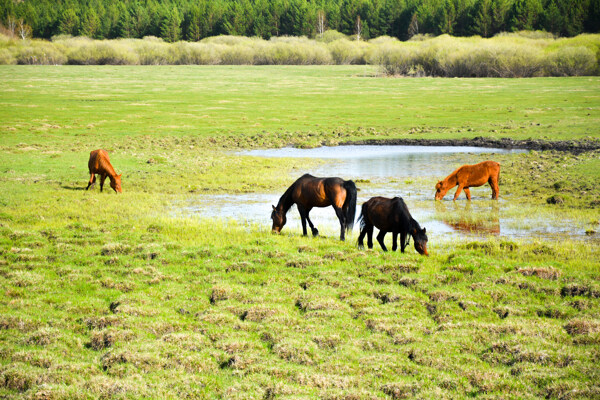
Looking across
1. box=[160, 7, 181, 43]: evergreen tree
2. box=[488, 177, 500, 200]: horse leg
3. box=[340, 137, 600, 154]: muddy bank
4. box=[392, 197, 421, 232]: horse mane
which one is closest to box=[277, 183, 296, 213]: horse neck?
box=[392, 197, 421, 232]: horse mane

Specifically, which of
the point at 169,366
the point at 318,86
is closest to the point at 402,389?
the point at 169,366

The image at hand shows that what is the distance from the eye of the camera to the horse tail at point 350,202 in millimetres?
15594

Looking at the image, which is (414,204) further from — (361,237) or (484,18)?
(484,18)

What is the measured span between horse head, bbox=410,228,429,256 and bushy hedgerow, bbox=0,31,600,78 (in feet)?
279

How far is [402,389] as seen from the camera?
25.7ft

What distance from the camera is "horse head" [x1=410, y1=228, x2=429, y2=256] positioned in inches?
→ 556

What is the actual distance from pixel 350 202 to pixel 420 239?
8.04 feet

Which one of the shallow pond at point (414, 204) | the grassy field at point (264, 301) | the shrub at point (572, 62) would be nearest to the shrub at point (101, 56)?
the shrub at point (572, 62)

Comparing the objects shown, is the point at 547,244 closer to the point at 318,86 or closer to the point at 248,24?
the point at 318,86

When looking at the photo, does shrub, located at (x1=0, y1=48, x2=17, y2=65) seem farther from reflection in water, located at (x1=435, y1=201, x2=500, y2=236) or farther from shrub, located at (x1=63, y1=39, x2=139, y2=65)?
reflection in water, located at (x1=435, y1=201, x2=500, y2=236)

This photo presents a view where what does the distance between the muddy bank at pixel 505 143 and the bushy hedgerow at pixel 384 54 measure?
199ft

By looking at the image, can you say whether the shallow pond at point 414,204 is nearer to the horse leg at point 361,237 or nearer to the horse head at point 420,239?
the horse leg at point 361,237

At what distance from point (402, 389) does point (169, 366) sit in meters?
3.45

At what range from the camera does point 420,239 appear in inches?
558
